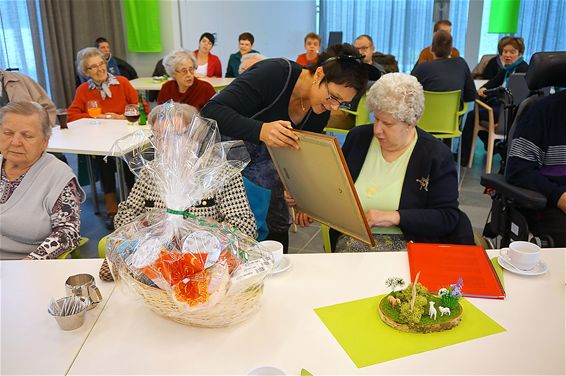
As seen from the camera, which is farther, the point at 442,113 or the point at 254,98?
the point at 442,113

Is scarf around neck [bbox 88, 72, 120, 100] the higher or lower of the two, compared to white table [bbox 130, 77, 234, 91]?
higher

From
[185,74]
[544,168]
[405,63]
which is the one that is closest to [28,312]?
[544,168]

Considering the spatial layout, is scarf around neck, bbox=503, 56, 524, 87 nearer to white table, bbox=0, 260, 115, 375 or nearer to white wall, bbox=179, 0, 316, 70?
white wall, bbox=179, 0, 316, 70

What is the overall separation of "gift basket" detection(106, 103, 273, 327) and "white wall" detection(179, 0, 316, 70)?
6.52 m

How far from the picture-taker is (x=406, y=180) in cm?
194

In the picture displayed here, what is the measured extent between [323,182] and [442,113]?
2.92m

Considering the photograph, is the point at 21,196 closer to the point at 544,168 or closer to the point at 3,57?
the point at 544,168

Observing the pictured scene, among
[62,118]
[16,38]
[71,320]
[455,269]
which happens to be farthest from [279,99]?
[16,38]

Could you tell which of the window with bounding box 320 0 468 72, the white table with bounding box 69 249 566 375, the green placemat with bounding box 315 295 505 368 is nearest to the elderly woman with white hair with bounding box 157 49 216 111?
the white table with bounding box 69 249 566 375

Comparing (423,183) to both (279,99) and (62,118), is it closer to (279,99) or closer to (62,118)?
(279,99)

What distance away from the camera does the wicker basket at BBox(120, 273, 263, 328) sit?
1130 mm

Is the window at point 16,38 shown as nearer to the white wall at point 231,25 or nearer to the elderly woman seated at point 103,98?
the white wall at point 231,25

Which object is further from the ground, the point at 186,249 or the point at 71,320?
the point at 186,249

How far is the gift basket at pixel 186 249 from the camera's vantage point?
3.67 feet
